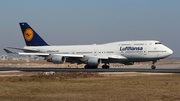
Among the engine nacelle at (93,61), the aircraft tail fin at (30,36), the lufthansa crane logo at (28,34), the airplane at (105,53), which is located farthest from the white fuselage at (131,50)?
the lufthansa crane logo at (28,34)

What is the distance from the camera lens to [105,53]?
62375mm

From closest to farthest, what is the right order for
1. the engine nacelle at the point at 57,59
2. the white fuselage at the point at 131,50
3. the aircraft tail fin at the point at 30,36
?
the white fuselage at the point at 131,50
the engine nacelle at the point at 57,59
the aircraft tail fin at the point at 30,36

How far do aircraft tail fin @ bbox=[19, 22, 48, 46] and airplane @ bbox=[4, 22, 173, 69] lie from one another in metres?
1.65

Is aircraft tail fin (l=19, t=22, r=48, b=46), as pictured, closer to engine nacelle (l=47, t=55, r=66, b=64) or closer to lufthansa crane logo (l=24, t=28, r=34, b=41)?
lufthansa crane logo (l=24, t=28, r=34, b=41)

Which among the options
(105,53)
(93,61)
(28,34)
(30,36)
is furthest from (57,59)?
(28,34)

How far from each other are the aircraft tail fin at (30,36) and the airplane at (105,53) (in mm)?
1650

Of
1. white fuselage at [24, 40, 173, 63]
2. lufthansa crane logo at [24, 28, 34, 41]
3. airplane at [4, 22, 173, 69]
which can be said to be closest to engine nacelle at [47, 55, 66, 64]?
airplane at [4, 22, 173, 69]

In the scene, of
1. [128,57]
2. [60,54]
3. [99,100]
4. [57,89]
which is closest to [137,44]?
[128,57]

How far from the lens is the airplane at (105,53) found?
5925cm

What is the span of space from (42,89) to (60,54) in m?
39.4

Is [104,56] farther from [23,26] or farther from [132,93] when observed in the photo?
[132,93]

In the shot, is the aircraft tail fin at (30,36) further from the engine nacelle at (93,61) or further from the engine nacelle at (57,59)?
the engine nacelle at (93,61)

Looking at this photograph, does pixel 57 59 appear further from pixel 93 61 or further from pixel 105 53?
pixel 105 53

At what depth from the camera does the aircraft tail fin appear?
69000 millimetres
